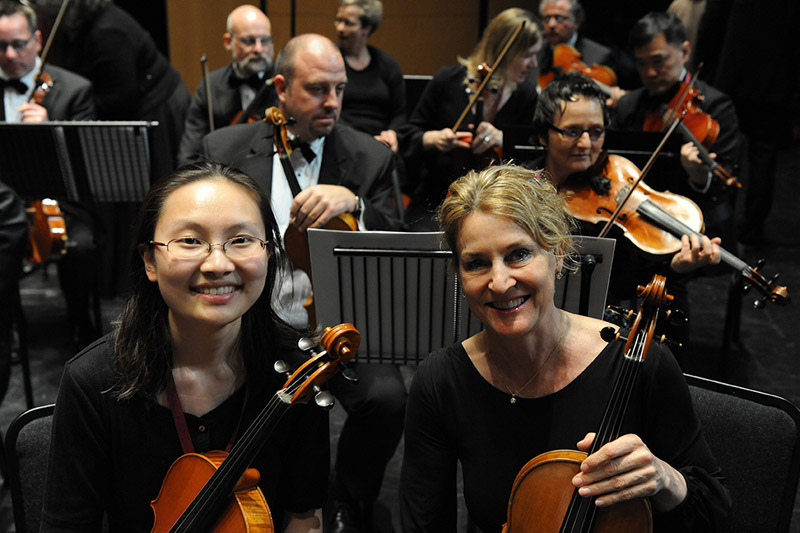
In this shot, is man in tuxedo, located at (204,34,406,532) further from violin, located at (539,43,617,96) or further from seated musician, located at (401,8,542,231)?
violin, located at (539,43,617,96)

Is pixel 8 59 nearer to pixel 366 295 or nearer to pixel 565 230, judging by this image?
pixel 366 295

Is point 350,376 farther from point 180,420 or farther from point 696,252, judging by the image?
point 696,252

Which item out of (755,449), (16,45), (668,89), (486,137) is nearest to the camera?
(755,449)

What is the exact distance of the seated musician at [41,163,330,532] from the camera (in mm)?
1539

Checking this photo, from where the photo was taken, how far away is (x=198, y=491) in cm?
149

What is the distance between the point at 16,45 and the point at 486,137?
2184 millimetres

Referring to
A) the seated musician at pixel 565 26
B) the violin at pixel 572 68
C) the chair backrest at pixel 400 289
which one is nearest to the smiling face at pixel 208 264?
the chair backrest at pixel 400 289

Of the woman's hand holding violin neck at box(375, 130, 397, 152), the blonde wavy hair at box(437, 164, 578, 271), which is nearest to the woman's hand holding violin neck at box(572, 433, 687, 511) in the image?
the blonde wavy hair at box(437, 164, 578, 271)

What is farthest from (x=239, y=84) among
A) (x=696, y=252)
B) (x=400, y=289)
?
(x=696, y=252)

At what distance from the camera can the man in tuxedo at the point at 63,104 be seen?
3736 mm

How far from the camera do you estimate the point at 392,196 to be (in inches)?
122

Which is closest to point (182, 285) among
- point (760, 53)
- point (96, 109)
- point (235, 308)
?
point (235, 308)

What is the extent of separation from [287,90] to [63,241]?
4.69 feet

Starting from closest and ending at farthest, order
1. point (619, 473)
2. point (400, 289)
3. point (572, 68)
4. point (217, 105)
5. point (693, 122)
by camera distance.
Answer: point (619, 473) < point (400, 289) < point (693, 122) < point (217, 105) < point (572, 68)
